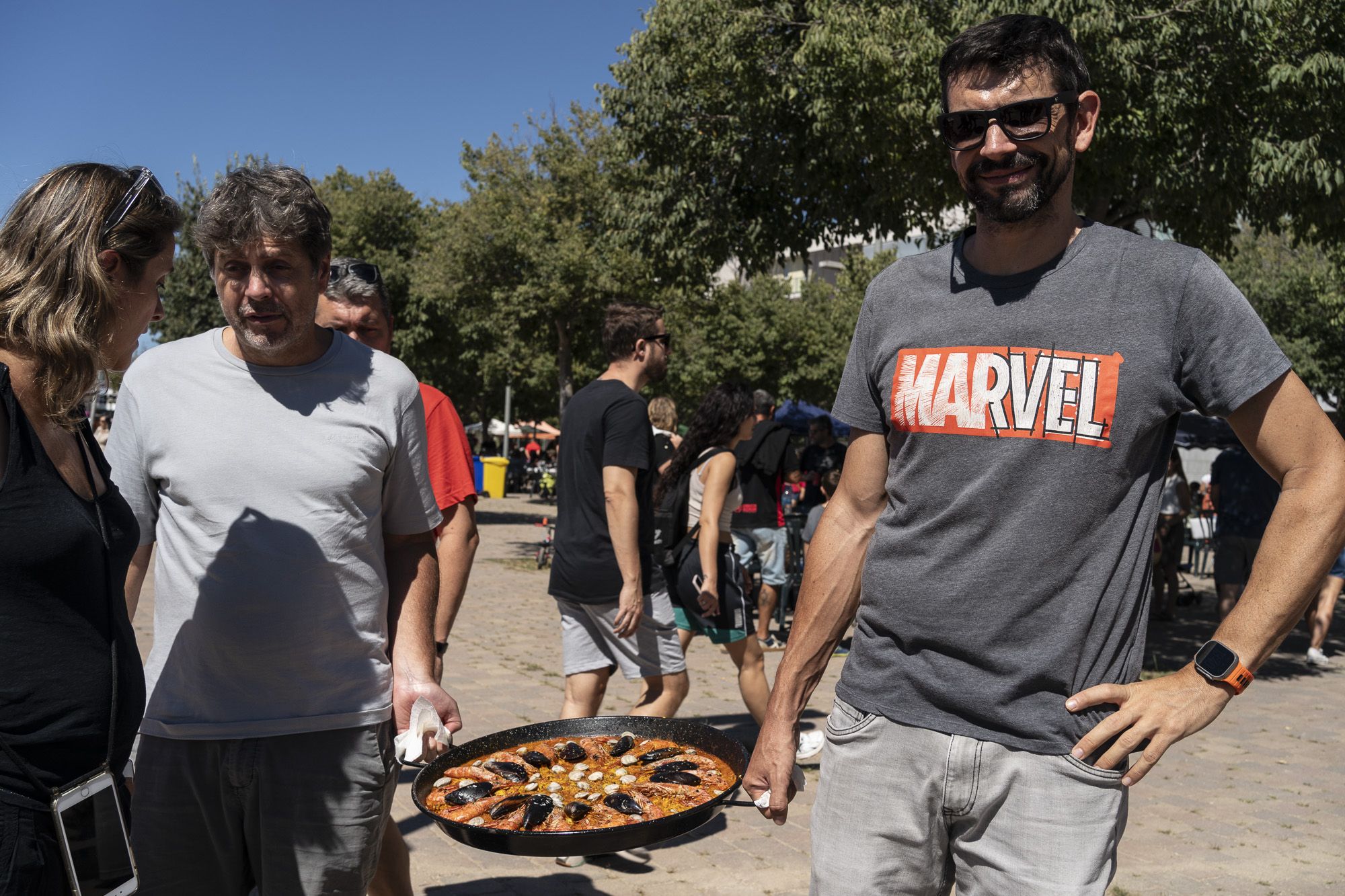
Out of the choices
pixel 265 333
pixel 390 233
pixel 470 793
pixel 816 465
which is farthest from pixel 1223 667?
pixel 390 233

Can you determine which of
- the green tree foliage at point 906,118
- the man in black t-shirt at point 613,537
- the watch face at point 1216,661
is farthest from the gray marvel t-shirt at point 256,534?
the green tree foliage at point 906,118

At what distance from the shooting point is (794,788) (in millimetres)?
2607

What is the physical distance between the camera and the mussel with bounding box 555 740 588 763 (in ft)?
10.6

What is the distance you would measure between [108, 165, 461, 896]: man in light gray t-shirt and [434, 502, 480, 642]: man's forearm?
0.85m

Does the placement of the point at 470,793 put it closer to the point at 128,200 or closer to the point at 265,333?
the point at 265,333

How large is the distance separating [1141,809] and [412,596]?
476cm

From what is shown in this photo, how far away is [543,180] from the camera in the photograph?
2192 centimetres

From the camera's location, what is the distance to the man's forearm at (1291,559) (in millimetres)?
2082

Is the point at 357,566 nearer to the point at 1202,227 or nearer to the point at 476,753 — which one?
the point at 476,753

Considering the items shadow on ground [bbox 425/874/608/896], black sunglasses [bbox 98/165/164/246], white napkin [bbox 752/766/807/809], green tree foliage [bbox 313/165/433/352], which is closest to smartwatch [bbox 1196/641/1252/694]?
white napkin [bbox 752/766/807/809]

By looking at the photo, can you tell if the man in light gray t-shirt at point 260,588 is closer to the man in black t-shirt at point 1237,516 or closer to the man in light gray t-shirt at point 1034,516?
the man in light gray t-shirt at point 1034,516

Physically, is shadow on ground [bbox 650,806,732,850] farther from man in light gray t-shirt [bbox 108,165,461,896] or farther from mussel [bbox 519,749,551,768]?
man in light gray t-shirt [bbox 108,165,461,896]

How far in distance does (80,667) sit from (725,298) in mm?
29071

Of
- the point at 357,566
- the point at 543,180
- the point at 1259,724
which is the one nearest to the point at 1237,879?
the point at 1259,724
